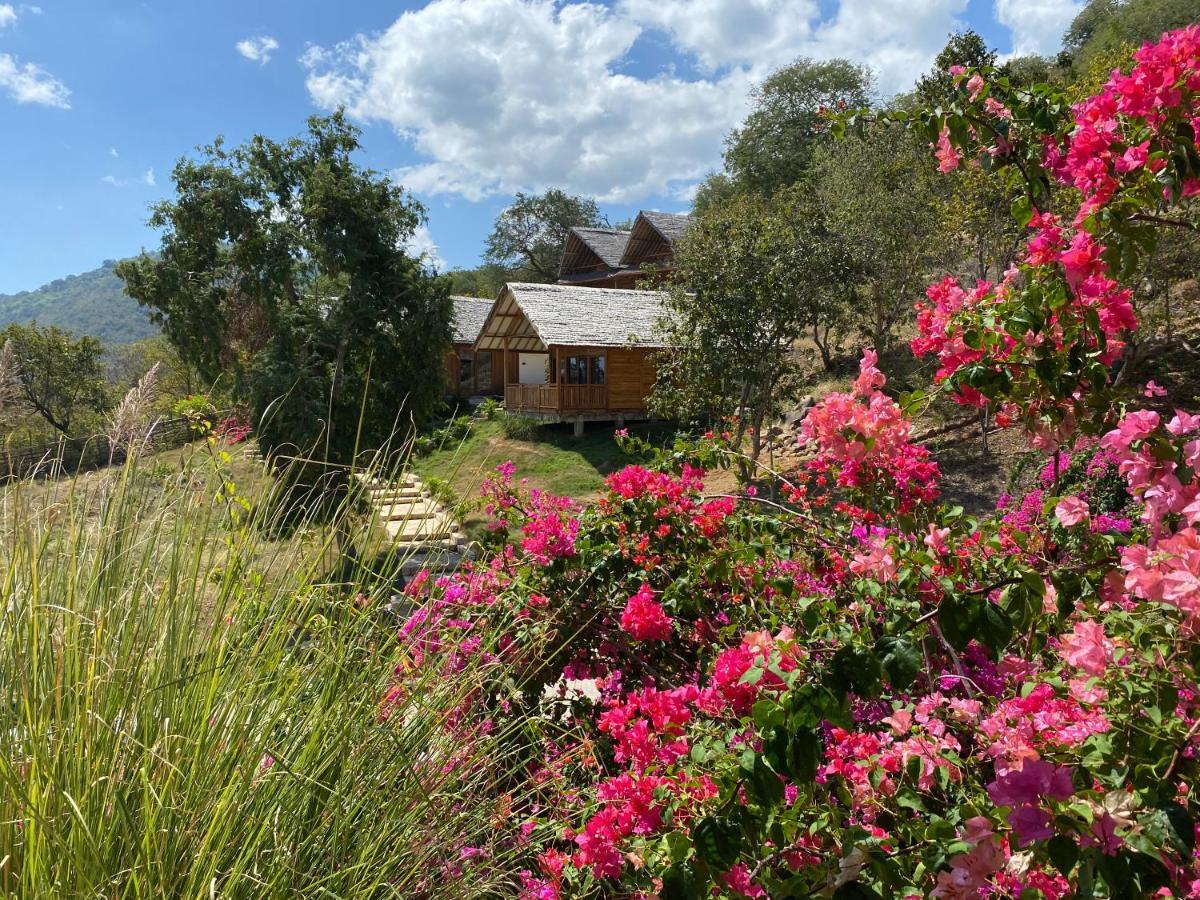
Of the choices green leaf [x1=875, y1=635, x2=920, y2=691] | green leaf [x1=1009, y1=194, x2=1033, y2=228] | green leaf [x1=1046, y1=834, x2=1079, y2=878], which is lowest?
green leaf [x1=1046, y1=834, x2=1079, y2=878]

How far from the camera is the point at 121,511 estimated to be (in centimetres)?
211

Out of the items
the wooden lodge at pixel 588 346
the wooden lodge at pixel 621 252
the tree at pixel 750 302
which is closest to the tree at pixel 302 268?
the tree at pixel 750 302

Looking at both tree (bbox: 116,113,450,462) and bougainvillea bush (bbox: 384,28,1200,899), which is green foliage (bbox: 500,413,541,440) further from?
bougainvillea bush (bbox: 384,28,1200,899)

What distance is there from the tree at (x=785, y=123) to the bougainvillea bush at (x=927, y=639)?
32793mm

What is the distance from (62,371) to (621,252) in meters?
21.2

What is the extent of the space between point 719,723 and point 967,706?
24.0 inches

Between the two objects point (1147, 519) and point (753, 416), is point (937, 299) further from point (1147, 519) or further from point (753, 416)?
point (753, 416)

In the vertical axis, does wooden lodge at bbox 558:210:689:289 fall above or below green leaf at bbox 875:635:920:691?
above

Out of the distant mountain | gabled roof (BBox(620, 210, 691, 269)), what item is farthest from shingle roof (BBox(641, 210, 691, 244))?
the distant mountain

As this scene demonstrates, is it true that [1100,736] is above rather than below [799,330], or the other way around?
below

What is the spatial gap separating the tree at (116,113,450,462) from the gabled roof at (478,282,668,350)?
5.74 meters

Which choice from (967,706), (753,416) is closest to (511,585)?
(967,706)

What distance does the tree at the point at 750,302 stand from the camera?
11891mm

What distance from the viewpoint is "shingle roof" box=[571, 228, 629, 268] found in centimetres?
3231
